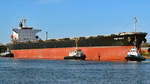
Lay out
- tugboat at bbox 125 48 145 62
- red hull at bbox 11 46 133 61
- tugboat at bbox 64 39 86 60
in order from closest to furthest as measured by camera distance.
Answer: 1. tugboat at bbox 125 48 145 62
2. red hull at bbox 11 46 133 61
3. tugboat at bbox 64 39 86 60

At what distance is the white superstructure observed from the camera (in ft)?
290

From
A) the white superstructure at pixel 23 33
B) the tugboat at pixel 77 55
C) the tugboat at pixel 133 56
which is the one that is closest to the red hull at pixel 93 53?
the tugboat at pixel 77 55

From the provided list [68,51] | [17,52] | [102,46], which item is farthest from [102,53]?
[17,52]

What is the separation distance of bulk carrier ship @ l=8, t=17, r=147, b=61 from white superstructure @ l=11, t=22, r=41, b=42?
13.3 feet

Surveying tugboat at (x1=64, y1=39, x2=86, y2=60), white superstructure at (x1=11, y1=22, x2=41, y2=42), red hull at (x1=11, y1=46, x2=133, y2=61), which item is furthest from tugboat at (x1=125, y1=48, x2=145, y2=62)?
white superstructure at (x1=11, y1=22, x2=41, y2=42)

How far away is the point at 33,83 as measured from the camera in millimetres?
25938

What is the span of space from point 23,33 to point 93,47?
114ft

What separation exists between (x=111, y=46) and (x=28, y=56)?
29.1 meters

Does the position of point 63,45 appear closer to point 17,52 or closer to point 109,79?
point 17,52

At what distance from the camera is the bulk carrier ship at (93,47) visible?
53062mm

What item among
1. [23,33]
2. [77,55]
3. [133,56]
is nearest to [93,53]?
[77,55]

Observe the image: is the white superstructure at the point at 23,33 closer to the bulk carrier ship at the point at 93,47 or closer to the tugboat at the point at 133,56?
the bulk carrier ship at the point at 93,47

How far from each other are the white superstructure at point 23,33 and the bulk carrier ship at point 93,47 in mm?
4066

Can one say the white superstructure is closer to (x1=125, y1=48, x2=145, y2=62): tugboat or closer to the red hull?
the red hull
